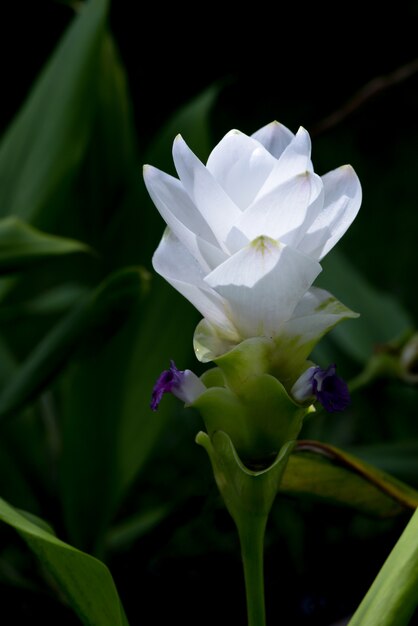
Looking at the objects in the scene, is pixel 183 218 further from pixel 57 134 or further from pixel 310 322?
pixel 57 134

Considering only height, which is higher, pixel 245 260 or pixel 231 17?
pixel 245 260

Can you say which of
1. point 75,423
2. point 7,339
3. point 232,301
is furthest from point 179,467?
point 232,301

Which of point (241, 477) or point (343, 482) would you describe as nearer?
point (241, 477)

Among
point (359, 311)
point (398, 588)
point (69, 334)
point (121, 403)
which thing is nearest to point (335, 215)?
point (398, 588)

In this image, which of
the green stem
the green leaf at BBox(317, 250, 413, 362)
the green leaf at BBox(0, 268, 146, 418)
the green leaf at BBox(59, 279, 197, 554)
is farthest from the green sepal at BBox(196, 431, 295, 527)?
the green leaf at BBox(317, 250, 413, 362)

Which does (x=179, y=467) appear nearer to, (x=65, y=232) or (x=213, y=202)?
(x=65, y=232)

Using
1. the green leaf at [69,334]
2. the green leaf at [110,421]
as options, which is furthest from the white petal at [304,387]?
the green leaf at [110,421]

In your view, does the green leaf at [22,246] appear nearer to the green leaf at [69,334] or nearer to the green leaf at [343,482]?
the green leaf at [69,334]
